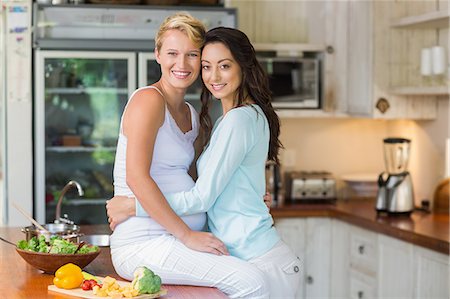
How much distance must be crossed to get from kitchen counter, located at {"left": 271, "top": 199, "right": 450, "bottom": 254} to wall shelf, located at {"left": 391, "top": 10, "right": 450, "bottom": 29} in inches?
42.7

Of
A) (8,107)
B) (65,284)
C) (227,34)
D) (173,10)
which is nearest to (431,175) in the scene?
(173,10)

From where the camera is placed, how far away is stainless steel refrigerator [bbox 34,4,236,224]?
5.25 m

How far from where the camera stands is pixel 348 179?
19.0 ft

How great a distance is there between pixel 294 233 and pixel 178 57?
260cm

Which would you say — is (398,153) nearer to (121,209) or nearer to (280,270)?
(280,270)

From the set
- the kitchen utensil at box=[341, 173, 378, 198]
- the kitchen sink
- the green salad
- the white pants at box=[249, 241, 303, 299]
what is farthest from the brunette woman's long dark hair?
the kitchen utensil at box=[341, 173, 378, 198]

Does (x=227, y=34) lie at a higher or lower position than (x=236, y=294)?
higher

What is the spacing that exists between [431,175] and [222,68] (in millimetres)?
2895

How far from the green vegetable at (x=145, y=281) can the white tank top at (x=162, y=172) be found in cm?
21

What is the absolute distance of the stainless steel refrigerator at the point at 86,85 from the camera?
525 centimetres

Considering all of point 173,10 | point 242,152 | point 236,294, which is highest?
point 173,10

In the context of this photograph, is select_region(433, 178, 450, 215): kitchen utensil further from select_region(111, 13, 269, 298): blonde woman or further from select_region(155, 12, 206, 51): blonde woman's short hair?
select_region(155, 12, 206, 51): blonde woman's short hair

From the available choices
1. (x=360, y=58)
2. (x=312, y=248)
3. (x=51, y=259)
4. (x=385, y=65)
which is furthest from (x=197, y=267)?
(x=360, y=58)

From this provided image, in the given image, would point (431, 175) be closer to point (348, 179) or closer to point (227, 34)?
point (348, 179)
